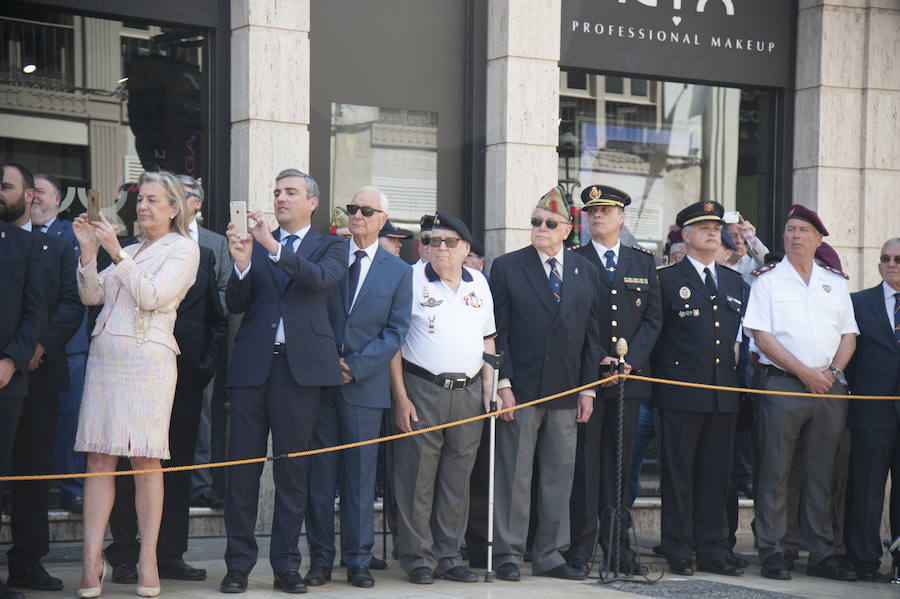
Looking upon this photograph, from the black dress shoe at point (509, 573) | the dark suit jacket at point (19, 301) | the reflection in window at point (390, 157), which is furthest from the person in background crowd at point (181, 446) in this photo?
the reflection in window at point (390, 157)

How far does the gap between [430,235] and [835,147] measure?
5143mm

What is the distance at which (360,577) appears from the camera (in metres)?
7.65

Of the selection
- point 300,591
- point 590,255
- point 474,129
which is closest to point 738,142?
point 474,129

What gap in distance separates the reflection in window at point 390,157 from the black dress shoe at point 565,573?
3.39 m

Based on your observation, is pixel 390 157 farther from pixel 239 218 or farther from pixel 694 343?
pixel 239 218

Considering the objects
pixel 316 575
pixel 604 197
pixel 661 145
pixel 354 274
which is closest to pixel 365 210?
pixel 354 274

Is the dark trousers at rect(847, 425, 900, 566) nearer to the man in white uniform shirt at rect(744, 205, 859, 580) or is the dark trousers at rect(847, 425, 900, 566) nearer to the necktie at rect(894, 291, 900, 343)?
the man in white uniform shirt at rect(744, 205, 859, 580)

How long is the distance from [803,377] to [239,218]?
4.04 metres

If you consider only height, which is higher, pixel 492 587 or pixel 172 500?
pixel 172 500

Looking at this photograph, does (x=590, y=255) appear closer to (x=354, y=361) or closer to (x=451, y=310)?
(x=451, y=310)

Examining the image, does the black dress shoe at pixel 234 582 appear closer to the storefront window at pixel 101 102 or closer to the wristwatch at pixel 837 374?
the storefront window at pixel 101 102

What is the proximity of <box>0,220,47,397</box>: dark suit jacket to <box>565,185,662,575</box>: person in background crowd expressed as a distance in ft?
11.5

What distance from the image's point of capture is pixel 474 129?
10.8 metres

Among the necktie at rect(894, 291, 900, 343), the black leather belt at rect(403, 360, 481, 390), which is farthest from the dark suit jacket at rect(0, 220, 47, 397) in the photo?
the necktie at rect(894, 291, 900, 343)
